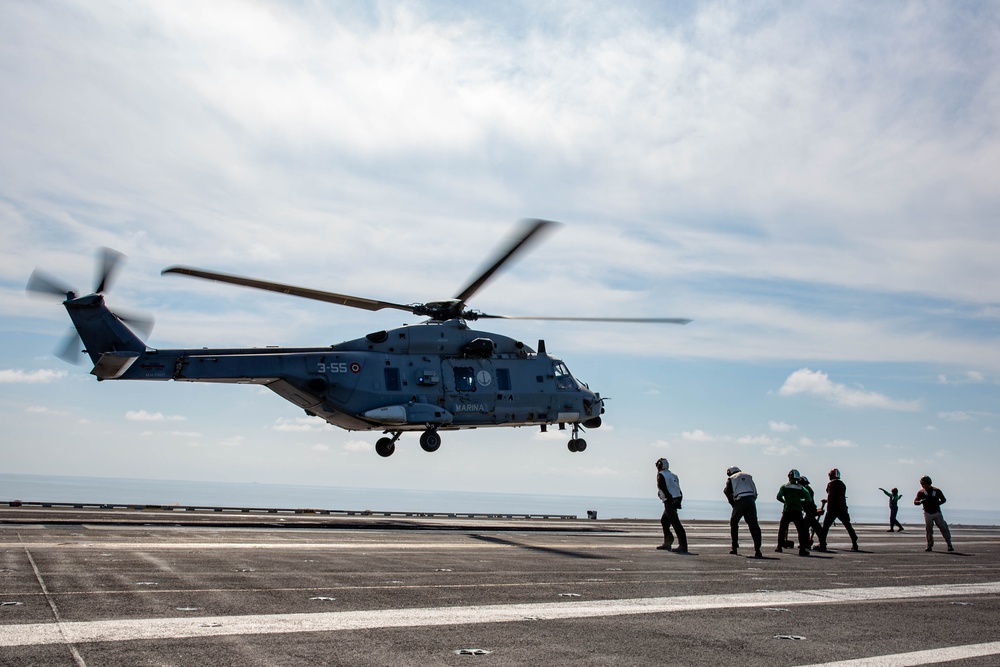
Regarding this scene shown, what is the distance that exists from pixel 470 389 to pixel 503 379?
1.46 metres

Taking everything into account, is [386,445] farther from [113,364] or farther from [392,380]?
[113,364]

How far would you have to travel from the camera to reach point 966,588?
1277cm

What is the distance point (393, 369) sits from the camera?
2977 centimetres

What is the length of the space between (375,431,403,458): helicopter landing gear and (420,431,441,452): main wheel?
114 centimetres

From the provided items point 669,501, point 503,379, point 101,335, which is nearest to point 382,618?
point 669,501

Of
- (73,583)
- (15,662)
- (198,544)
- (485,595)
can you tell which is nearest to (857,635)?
(485,595)

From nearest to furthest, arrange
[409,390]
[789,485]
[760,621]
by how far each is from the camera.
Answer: [760,621] → [789,485] → [409,390]

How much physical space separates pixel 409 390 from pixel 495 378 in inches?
137

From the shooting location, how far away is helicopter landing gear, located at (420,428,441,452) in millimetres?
30181

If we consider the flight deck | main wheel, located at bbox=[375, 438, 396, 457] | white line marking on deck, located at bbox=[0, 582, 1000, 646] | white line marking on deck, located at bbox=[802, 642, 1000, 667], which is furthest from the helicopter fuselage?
white line marking on deck, located at bbox=[802, 642, 1000, 667]

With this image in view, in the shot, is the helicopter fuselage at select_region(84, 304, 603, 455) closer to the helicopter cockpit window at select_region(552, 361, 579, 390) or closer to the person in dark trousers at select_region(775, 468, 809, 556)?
the helicopter cockpit window at select_region(552, 361, 579, 390)

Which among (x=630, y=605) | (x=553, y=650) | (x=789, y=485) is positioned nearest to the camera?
(x=553, y=650)

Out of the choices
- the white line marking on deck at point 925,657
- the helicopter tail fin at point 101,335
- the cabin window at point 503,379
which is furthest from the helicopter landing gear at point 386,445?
the white line marking on deck at point 925,657

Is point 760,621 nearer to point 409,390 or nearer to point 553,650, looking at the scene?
point 553,650
